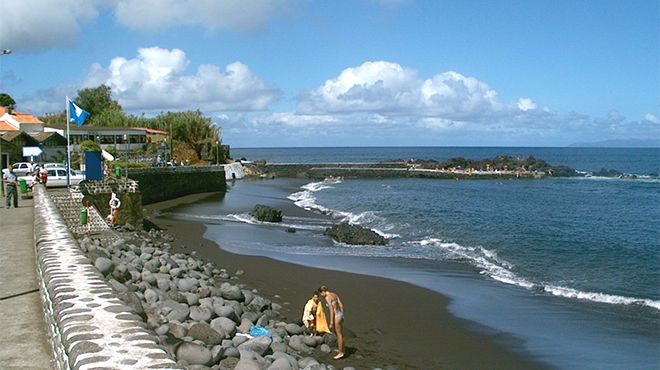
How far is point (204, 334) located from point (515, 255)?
706 inches

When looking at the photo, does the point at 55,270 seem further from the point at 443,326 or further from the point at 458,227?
the point at 458,227

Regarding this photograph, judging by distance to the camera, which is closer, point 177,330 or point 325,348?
point 177,330

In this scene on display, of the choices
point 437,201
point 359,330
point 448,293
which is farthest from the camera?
point 437,201

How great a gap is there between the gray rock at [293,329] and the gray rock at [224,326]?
6.27 feet

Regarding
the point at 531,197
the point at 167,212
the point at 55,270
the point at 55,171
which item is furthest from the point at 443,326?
the point at 531,197

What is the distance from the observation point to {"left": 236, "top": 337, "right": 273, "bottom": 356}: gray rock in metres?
10.1

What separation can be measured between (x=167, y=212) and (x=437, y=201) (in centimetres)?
2144

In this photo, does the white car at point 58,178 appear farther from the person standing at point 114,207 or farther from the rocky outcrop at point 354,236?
the rocky outcrop at point 354,236

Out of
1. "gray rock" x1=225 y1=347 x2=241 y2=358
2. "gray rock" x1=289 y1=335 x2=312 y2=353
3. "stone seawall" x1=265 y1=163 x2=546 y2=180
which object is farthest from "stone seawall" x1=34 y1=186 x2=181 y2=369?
"stone seawall" x1=265 y1=163 x2=546 y2=180

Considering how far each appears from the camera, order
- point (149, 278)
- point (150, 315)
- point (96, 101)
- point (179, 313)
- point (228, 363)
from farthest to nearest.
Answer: point (96, 101)
point (149, 278)
point (179, 313)
point (150, 315)
point (228, 363)

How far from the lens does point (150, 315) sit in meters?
10.1

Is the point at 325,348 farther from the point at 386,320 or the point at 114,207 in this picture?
the point at 114,207

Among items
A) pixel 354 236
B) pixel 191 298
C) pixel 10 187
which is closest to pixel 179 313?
pixel 191 298

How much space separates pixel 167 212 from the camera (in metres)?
37.8
